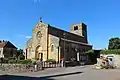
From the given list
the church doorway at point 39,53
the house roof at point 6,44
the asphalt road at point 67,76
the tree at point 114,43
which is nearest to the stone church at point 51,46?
the church doorway at point 39,53

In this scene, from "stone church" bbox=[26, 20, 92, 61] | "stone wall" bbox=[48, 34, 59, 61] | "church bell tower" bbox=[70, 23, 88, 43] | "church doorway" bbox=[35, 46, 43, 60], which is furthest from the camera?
"church bell tower" bbox=[70, 23, 88, 43]

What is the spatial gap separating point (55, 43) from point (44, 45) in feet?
13.6

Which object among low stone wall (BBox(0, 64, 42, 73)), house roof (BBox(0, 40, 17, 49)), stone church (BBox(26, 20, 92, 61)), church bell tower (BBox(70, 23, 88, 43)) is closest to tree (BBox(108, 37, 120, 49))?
stone church (BBox(26, 20, 92, 61))

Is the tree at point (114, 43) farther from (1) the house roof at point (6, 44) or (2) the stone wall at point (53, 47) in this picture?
(1) the house roof at point (6, 44)

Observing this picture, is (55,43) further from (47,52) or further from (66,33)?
(66,33)

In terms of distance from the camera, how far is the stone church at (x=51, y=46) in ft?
164

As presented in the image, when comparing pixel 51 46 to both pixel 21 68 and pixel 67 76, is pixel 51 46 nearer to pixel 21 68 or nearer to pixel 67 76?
pixel 21 68

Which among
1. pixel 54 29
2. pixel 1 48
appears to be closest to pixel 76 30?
pixel 54 29

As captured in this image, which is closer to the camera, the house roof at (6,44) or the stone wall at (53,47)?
the stone wall at (53,47)

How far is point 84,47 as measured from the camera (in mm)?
61406

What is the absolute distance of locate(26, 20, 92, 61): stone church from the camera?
50072mm

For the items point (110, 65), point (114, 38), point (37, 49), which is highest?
point (114, 38)

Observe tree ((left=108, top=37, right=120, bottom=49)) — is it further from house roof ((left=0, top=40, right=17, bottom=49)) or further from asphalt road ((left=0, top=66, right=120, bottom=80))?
house roof ((left=0, top=40, right=17, bottom=49))

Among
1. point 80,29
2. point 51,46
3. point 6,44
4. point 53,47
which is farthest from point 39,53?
point 6,44
